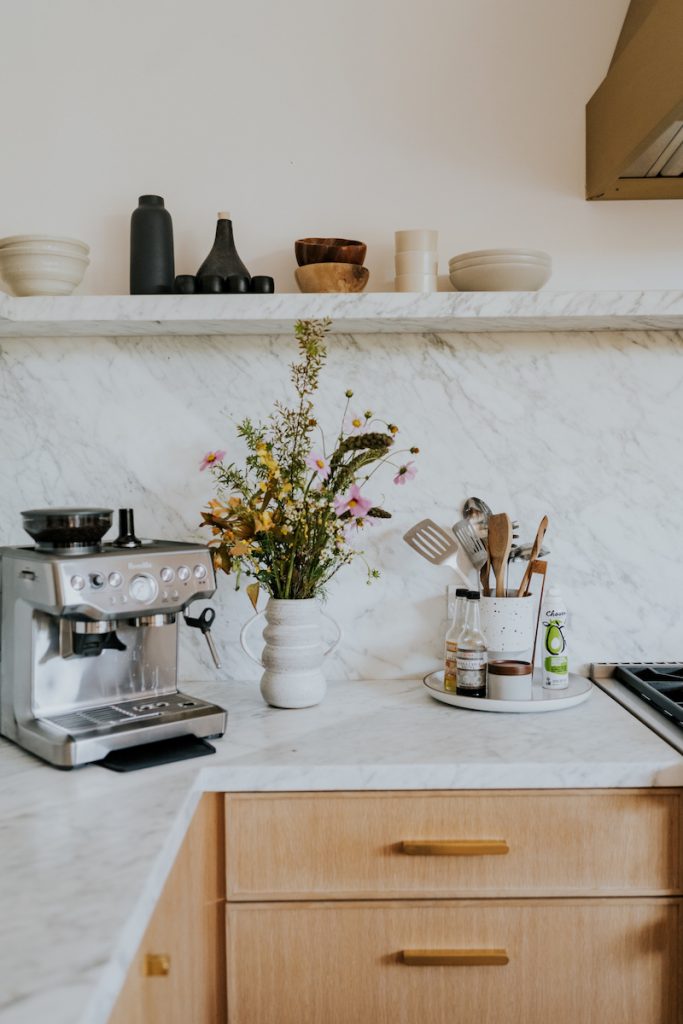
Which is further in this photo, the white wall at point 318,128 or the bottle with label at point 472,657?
the white wall at point 318,128

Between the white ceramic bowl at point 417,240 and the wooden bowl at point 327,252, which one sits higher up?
the white ceramic bowl at point 417,240

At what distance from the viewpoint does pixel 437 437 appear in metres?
2.00

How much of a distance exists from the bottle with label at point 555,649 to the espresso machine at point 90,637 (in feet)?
2.17

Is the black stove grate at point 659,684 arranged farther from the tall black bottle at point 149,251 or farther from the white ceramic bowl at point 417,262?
the tall black bottle at point 149,251

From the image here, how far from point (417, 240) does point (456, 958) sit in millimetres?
1327

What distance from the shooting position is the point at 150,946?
109cm

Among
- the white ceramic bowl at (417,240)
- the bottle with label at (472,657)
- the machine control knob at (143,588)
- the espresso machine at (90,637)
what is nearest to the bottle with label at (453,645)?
the bottle with label at (472,657)

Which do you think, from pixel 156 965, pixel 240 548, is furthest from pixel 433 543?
pixel 156 965

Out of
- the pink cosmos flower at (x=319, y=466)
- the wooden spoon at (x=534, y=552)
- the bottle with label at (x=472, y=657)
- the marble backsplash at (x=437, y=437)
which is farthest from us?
the marble backsplash at (x=437, y=437)

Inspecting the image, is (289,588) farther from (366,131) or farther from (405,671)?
(366,131)

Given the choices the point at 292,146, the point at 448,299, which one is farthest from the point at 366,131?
the point at 448,299

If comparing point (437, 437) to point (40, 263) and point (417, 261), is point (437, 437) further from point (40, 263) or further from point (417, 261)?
point (40, 263)

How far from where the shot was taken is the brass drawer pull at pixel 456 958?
1.46 m

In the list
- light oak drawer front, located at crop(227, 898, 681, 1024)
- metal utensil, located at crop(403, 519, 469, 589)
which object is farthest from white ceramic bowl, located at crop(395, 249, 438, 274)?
light oak drawer front, located at crop(227, 898, 681, 1024)
